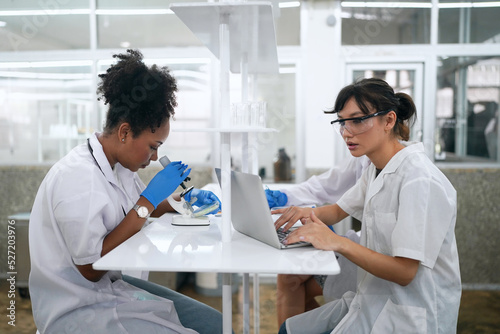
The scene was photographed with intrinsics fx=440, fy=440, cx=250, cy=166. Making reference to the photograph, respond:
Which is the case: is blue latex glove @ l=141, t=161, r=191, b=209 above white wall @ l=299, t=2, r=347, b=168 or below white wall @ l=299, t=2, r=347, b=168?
below

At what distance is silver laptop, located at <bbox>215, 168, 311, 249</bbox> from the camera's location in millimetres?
1176

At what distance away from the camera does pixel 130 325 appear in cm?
121

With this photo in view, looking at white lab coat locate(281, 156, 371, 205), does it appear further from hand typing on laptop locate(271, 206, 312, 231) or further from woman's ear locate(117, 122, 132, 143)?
woman's ear locate(117, 122, 132, 143)

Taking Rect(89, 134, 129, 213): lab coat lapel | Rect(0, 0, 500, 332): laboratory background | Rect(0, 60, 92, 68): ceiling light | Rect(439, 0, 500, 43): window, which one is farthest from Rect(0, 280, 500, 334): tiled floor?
Rect(439, 0, 500, 43): window

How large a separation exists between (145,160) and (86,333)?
0.53 m

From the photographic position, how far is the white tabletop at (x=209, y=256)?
1009 mm

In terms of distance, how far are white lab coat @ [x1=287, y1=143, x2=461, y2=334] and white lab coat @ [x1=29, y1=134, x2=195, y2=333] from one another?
546 millimetres

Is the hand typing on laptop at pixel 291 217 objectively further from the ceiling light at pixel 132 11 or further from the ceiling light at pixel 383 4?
the ceiling light at pixel 132 11

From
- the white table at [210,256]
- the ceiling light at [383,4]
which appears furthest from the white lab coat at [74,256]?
the ceiling light at [383,4]

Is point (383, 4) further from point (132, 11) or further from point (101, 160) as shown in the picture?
point (101, 160)

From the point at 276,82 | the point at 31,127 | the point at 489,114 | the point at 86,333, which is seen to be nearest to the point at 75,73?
the point at 31,127

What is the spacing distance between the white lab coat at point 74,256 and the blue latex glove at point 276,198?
90 cm

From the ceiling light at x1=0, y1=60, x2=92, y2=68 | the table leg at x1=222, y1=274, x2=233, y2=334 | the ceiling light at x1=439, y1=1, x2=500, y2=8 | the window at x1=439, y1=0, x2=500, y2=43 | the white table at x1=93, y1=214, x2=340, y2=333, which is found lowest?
the table leg at x1=222, y1=274, x2=233, y2=334

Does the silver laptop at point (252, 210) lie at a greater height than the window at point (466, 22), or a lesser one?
lesser
